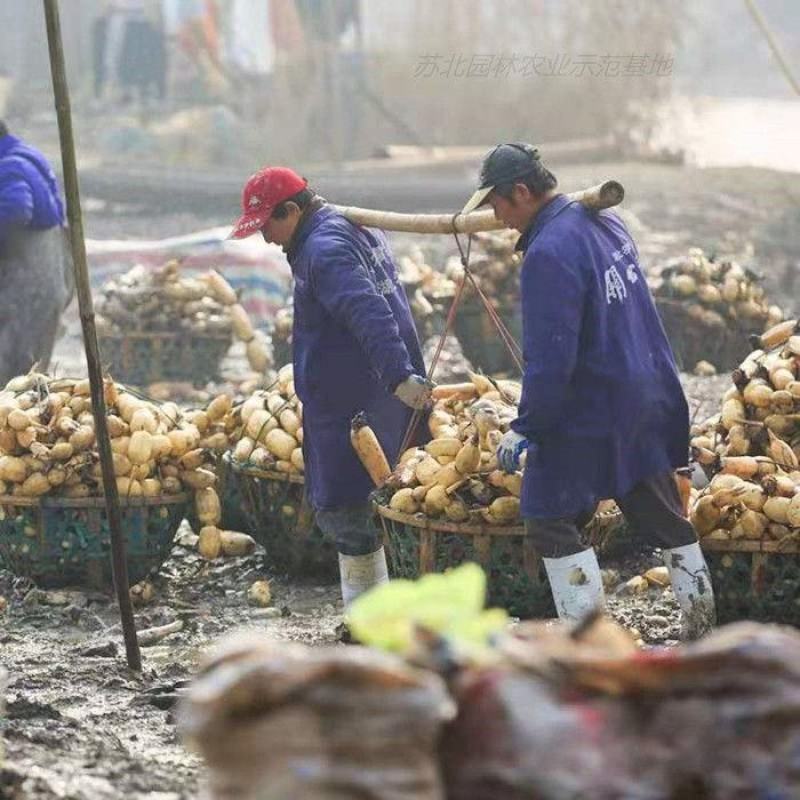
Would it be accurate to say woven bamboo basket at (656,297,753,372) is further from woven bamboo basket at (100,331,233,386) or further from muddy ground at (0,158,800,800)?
woven bamboo basket at (100,331,233,386)

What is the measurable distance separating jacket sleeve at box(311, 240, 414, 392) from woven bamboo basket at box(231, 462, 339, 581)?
1201 millimetres

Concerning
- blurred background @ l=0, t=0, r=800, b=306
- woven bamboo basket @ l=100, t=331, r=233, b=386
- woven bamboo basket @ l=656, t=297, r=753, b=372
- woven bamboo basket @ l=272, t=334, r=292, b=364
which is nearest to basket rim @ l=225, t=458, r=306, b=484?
woven bamboo basket @ l=272, t=334, r=292, b=364

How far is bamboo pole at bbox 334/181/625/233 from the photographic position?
18.1ft

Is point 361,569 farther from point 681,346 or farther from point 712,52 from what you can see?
point 712,52

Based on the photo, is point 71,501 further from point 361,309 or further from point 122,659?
point 361,309

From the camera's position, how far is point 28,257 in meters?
9.62

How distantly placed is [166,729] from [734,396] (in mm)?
2836

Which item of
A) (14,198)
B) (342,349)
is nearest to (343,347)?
(342,349)

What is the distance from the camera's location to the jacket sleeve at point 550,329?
538cm

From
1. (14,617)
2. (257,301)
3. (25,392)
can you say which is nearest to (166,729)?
(14,617)

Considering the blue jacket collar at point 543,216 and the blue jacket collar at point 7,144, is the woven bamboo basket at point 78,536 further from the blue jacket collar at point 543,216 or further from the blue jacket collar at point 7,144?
the blue jacket collar at point 7,144

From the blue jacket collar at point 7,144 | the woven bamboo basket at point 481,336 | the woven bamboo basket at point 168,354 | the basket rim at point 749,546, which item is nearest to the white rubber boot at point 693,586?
the basket rim at point 749,546

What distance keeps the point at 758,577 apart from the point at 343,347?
1.66 m

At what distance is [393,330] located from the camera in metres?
6.17
